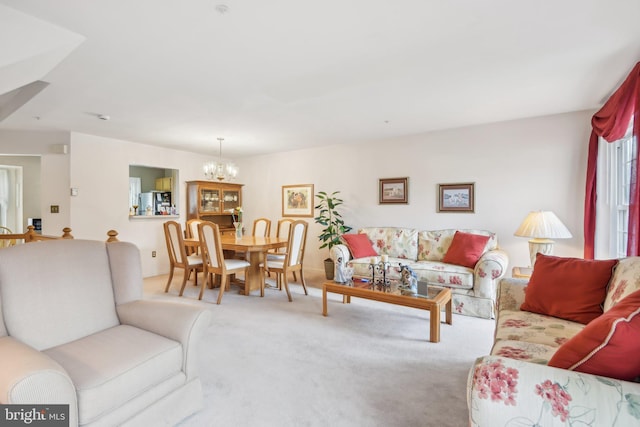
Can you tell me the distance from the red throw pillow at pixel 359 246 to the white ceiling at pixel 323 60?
1650 millimetres

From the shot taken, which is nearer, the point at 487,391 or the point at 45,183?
the point at 487,391

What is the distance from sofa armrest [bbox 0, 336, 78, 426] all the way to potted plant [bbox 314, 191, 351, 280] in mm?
4191

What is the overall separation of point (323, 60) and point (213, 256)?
9.17ft

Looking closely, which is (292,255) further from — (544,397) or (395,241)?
(544,397)

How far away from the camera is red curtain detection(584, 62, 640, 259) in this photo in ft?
7.75

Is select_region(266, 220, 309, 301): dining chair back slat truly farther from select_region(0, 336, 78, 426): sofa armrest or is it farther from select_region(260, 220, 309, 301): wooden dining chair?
select_region(0, 336, 78, 426): sofa armrest

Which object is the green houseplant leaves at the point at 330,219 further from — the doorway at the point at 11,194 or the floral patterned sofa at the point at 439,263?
the doorway at the point at 11,194

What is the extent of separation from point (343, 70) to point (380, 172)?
2.79m

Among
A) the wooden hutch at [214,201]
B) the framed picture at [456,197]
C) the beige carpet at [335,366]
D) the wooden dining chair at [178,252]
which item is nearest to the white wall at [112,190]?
the wooden hutch at [214,201]

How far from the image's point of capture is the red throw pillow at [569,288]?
199cm

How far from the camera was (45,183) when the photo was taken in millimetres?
4711

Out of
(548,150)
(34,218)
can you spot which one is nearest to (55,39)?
(548,150)

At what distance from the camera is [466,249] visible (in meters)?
3.93

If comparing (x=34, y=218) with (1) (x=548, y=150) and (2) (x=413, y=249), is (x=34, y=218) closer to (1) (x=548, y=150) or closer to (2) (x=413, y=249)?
(2) (x=413, y=249)
